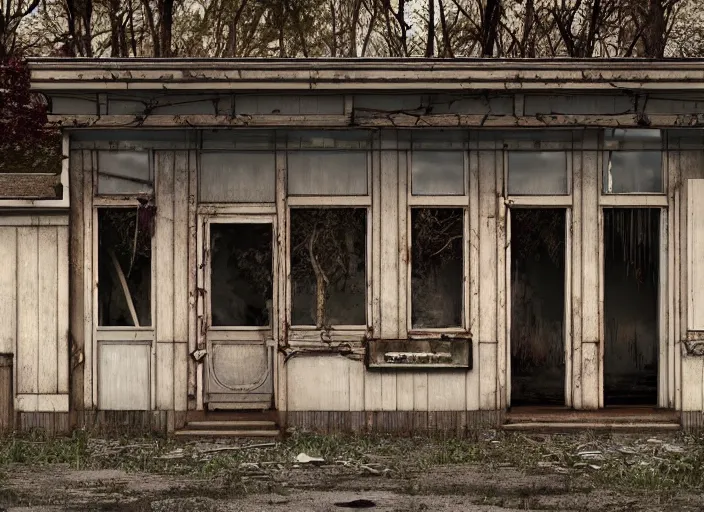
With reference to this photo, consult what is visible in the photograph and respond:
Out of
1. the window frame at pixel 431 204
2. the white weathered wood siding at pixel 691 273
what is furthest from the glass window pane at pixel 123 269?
the white weathered wood siding at pixel 691 273

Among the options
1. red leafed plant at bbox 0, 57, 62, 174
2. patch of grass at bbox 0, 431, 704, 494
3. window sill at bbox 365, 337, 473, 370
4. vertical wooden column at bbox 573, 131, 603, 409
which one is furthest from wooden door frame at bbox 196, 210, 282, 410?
red leafed plant at bbox 0, 57, 62, 174

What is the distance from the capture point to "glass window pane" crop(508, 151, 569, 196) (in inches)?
500

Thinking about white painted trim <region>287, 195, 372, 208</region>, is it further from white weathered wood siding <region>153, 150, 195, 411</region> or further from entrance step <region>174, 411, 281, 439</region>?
entrance step <region>174, 411, 281, 439</region>

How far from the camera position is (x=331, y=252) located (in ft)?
41.9

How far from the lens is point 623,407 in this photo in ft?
42.5

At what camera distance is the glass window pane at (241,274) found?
12.8 m

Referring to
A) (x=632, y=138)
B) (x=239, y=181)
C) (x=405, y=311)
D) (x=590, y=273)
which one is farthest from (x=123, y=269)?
(x=632, y=138)

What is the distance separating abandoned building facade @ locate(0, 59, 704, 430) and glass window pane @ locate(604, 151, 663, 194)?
0.02m

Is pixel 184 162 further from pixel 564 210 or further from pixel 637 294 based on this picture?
pixel 637 294

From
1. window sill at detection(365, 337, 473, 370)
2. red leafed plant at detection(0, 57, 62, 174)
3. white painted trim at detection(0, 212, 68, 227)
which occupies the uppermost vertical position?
red leafed plant at detection(0, 57, 62, 174)

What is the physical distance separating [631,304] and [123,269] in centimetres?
634

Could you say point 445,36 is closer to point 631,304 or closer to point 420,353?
point 631,304

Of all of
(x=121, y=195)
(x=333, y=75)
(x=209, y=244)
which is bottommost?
(x=209, y=244)

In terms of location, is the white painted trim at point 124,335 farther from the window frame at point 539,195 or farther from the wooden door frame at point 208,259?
the window frame at point 539,195
